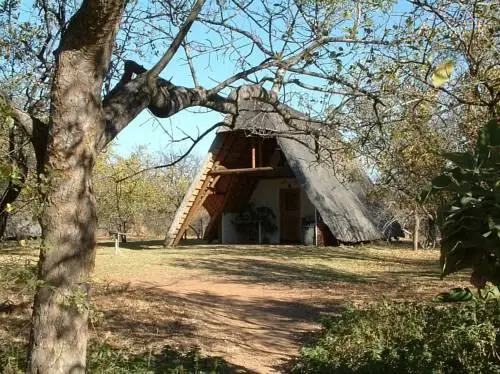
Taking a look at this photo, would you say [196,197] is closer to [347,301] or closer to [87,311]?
[347,301]

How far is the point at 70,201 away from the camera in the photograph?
3848mm

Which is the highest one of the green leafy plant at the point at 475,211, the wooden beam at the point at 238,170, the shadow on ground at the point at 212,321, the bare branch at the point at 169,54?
the wooden beam at the point at 238,170

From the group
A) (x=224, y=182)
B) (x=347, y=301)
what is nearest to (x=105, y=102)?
(x=347, y=301)

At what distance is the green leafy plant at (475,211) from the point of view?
273 centimetres

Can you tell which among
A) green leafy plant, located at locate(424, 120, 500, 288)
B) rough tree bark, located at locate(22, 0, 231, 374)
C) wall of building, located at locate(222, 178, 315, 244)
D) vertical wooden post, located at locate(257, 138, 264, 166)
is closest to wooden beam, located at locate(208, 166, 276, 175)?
vertical wooden post, located at locate(257, 138, 264, 166)

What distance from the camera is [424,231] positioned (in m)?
27.8

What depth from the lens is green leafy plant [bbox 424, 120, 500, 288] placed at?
8.96 ft

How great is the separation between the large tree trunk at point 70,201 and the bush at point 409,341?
2391mm

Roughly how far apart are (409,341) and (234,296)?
17.4 feet

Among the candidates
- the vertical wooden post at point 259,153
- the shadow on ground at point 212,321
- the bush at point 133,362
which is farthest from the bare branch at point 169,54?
the vertical wooden post at point 259,153

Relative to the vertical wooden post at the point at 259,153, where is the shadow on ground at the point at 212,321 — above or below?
below

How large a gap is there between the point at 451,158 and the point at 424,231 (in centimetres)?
2605

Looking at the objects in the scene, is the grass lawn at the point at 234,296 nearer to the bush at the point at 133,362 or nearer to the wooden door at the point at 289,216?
the bush at the point at 133,362

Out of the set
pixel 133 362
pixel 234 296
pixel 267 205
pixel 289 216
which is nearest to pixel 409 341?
pixel 133 362
